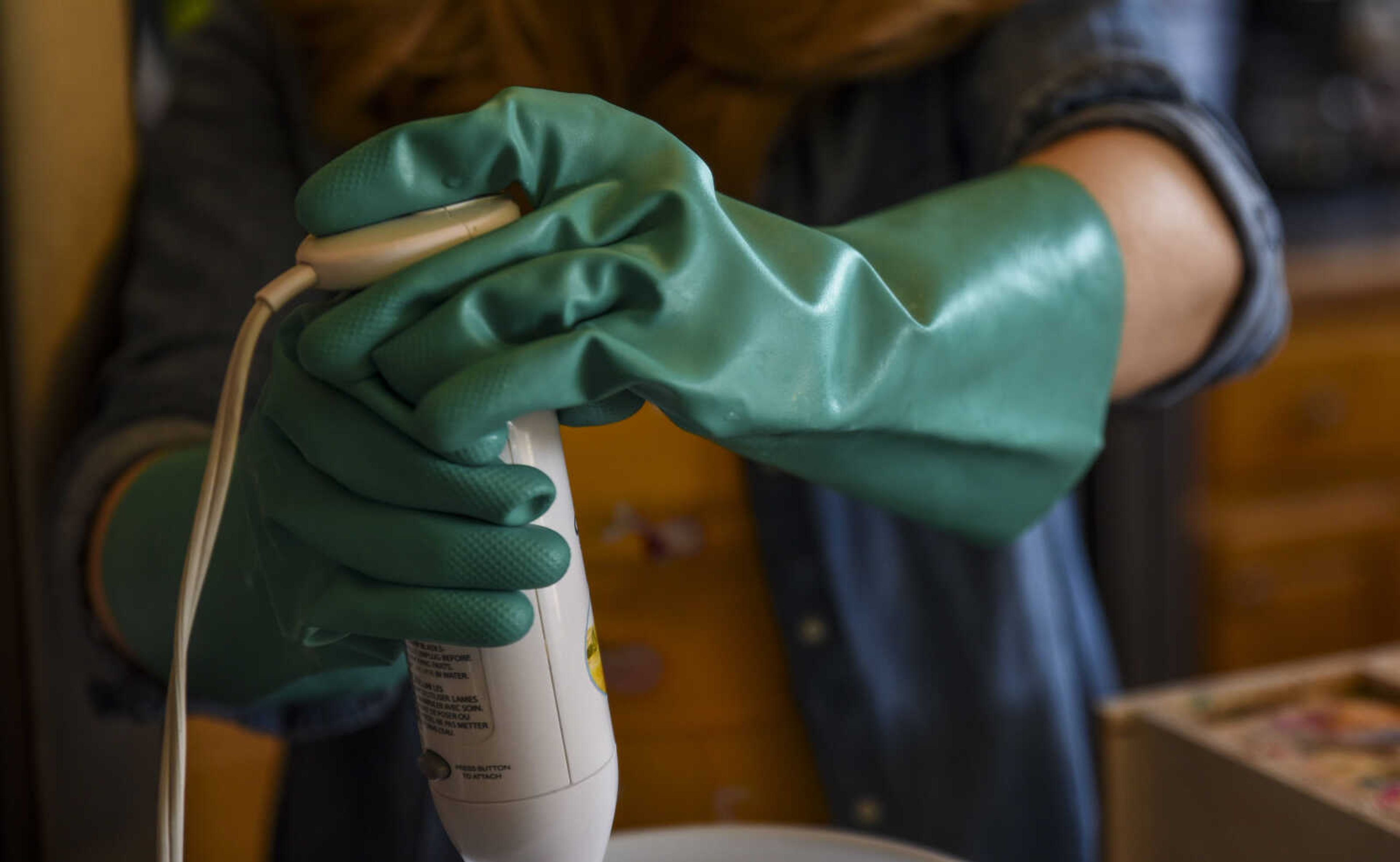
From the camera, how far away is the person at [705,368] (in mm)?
317

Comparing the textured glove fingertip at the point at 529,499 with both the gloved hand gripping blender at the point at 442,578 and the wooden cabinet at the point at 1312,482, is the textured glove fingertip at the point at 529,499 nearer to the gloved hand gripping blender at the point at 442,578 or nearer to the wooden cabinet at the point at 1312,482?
the gloved hand gripping blender at the point at 442,578

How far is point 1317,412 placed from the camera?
4.65 ft

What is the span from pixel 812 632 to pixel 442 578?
332 mm

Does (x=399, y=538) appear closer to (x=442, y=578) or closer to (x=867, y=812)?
(x=442, y=578)

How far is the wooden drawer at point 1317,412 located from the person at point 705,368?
28.3 inches

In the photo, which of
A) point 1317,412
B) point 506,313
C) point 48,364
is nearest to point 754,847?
point 506,313

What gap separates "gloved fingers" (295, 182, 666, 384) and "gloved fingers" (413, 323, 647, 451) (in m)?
0.02

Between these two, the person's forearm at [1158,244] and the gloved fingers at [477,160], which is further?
the person's forearm at [1158,244]

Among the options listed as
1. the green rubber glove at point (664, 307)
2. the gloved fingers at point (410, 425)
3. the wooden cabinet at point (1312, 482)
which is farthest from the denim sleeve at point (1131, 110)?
the wooden cabinet at point (1312, 482)

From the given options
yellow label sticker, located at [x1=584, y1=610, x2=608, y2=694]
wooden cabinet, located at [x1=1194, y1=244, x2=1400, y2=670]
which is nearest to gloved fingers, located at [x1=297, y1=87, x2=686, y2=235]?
yellow label sticker, located at [x1=584, y1=610, x2=608, y2=694]

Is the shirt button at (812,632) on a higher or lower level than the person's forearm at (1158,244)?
lower

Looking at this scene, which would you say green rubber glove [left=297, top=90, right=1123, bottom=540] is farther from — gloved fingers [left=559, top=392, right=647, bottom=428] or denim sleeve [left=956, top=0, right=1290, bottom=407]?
denim sleeve [left=956, top=0, right=1290, bottom=407]

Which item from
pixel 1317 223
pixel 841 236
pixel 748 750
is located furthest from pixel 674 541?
pixel 1317 223

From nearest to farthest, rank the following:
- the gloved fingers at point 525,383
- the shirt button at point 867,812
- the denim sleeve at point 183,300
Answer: the gloved fingers at point 525,383 → the denim sleeve at point 183,300 → the shirt button at point 867,812
